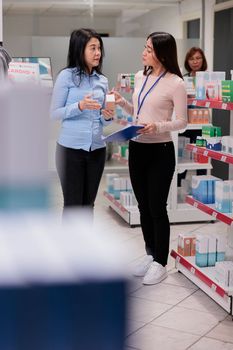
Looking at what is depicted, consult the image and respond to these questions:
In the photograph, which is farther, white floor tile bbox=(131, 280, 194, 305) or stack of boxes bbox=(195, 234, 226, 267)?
stack of boxes bbox=(195, 234, 226, 267)

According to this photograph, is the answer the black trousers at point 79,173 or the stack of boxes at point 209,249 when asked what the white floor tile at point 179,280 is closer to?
the stack of boxes at point 209,249

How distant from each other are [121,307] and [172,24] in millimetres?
8931

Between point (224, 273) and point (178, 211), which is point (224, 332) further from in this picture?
point (178, 211)

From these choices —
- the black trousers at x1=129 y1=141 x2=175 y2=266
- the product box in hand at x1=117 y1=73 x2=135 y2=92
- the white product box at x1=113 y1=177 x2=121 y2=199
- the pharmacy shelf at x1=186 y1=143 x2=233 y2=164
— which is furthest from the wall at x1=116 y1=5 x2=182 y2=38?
the black trousers at x1=129 y1=141 x2=175 y2=266

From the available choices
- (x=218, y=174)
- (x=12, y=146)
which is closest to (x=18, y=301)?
(x=12, y=146)

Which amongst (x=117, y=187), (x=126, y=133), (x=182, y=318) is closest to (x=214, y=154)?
(x=126, y=133)

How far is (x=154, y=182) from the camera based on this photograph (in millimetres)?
3990

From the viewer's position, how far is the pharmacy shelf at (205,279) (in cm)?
373

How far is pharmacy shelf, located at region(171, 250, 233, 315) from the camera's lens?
373 cm

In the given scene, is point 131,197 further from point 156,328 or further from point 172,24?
point 172,24

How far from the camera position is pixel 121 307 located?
1.97 feet

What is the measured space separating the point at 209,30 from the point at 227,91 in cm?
527

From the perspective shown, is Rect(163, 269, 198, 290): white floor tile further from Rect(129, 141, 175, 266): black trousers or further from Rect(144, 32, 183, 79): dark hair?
Rect(144, 32, 183, 79): dark hair

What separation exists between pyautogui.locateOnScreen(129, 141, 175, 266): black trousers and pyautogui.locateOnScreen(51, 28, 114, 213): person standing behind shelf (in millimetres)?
261
